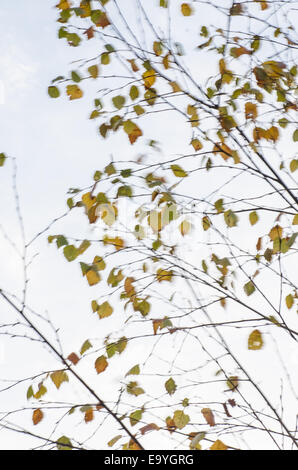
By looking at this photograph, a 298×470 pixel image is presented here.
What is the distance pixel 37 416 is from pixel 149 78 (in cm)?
203

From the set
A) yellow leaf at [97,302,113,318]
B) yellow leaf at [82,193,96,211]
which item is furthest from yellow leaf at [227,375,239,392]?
yellow leaf at [82,193,96,211]

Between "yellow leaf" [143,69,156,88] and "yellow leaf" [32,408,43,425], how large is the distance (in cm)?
195

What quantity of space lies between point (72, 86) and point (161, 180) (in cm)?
86

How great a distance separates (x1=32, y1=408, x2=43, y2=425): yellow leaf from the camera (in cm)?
239

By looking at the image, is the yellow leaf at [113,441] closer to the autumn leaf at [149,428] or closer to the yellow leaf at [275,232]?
the autumn leaf at [149,428]

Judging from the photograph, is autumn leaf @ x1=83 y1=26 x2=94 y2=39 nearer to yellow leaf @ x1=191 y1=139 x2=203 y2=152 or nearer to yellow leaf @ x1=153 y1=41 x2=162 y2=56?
yellow leaf @ x1=153 y1=41 x2=162 y2=56

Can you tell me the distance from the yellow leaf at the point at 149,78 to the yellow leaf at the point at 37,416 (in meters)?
1.95

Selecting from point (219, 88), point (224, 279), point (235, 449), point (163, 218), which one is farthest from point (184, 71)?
point (235, 449)

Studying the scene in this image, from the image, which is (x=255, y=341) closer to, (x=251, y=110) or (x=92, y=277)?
(x=92, y=277)

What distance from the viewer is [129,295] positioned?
2908 millimetres

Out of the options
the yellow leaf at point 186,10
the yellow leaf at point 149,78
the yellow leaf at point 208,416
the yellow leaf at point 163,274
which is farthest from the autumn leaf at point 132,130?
the yellow leaf at point 208,416

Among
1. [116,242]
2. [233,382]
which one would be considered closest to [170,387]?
[233,382]

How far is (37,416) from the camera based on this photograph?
2.41m
